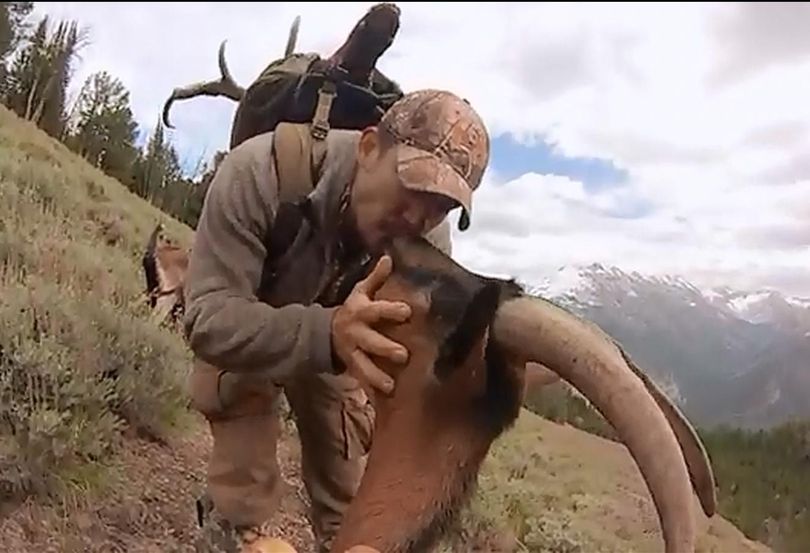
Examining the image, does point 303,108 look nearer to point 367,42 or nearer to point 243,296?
point 367,42

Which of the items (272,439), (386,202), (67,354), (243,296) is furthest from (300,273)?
(67,354)

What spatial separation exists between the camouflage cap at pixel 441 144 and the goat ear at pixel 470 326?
0.20 metres

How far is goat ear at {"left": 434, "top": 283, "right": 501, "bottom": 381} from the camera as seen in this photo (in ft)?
6.26

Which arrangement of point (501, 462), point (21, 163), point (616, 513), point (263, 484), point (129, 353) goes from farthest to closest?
point (21, 163)
point (129, 353)
point (501, 462)
point (616, 513)
point (263, 484)

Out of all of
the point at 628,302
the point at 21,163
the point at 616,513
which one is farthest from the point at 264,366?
the point at 21,163

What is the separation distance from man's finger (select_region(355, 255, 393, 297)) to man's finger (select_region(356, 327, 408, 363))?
0.26ft

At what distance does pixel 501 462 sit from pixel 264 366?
1.65m

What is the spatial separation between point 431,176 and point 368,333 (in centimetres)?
30

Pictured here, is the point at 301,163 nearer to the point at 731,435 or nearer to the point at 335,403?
the point at 335,403

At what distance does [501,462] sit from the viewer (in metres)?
3.60

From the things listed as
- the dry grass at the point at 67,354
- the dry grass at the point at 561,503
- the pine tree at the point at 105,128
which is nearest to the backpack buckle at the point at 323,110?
the dry grass at the point at 561,503

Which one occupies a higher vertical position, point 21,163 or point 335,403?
point 21,163

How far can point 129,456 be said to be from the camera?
4164 mm

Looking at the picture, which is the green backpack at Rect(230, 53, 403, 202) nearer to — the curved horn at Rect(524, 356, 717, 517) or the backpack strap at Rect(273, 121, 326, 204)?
the backpack strap at Rect(273, 121, 326, 204)
